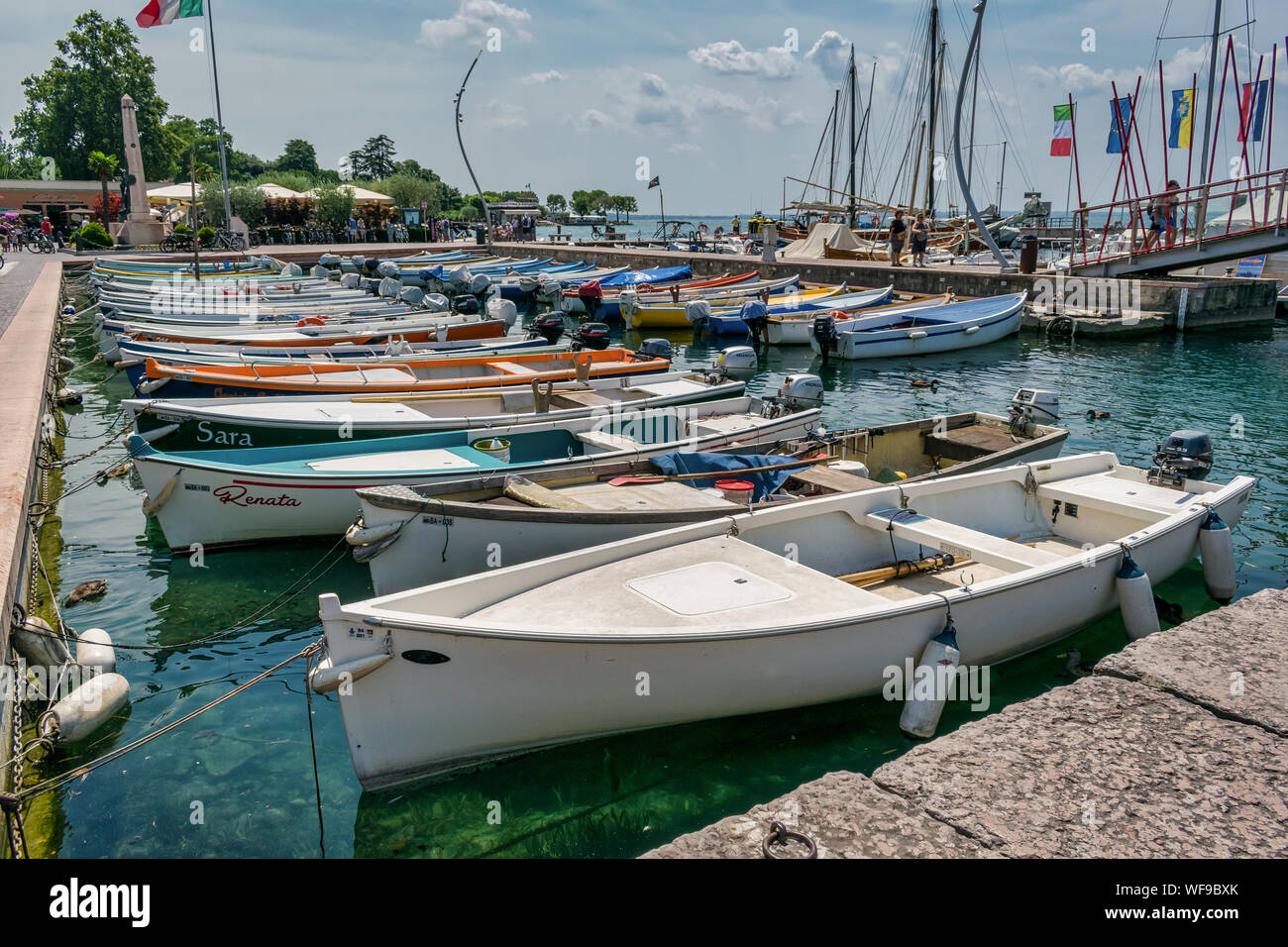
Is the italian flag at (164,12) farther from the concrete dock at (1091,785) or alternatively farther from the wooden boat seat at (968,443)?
the concrete dock at (1091,785)

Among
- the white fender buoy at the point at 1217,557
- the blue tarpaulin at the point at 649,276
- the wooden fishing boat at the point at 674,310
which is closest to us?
the white fender buoy at the point at 1217,557

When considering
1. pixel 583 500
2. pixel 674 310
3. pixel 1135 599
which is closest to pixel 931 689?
pixel 1135 599

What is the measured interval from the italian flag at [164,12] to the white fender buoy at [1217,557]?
32.4m

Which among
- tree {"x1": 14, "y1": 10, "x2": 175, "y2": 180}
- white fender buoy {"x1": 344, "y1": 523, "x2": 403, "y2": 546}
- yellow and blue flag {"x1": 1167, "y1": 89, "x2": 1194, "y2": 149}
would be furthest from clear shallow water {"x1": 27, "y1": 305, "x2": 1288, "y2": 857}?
tree {"x1": 14, "y1": 10, "x2": 175, "y2": 180}

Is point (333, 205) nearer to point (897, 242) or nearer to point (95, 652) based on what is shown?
point (897, 242)

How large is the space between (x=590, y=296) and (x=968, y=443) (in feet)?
61.9

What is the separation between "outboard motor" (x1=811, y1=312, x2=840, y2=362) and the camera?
20.6 metres

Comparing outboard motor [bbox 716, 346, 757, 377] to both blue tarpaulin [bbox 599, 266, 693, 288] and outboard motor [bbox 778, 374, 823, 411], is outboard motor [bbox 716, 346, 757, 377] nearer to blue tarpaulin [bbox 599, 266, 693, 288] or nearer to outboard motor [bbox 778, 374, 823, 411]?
outboard motor [bbox 778, 374, 823, 411]

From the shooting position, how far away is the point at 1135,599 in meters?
6.78

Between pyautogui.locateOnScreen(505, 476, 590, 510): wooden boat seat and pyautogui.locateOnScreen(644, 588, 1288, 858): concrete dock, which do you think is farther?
pyautogui.locateOnScreen(505, 476, 590, 510): wooden boat seat

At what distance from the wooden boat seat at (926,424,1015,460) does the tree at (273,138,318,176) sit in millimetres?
121707

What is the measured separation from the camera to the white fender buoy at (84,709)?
586 centimetres

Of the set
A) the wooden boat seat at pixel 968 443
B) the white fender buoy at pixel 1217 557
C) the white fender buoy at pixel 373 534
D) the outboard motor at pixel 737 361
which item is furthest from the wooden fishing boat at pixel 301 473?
the outboard motor at pixel 737 361
